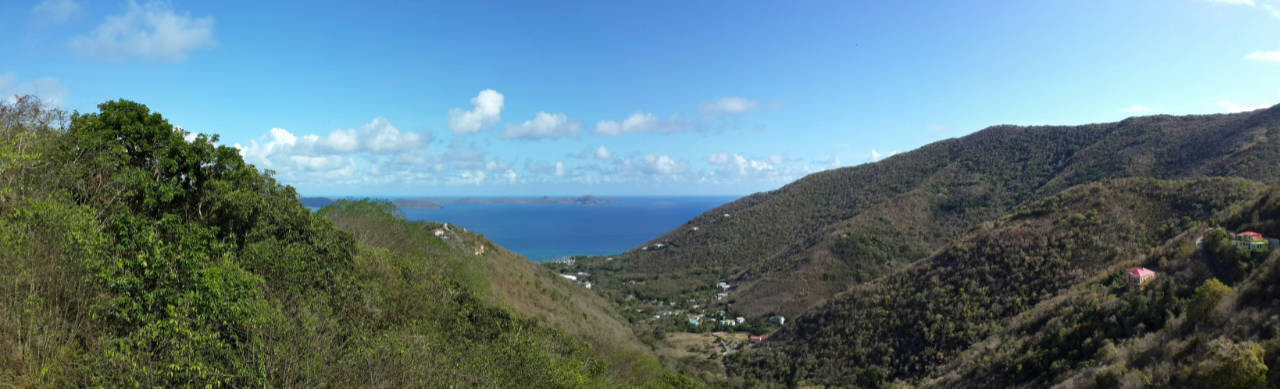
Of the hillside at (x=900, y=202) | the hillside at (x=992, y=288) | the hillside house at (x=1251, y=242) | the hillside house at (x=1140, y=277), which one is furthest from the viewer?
the hillside at (x=900, y=202)

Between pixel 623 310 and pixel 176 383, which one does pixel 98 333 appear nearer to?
pixel 176 383

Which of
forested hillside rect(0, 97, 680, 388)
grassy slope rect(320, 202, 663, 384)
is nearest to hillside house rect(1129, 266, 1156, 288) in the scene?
forested hillside rect(0, 97, 680, 388)

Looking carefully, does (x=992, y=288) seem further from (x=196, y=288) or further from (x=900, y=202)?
(x=900, y=202)

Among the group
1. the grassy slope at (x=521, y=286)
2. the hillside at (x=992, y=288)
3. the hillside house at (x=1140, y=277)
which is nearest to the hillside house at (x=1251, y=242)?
the hillside at (x=992, y=288)

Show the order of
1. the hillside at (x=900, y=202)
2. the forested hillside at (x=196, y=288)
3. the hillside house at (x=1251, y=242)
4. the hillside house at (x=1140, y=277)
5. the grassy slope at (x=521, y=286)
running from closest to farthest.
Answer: the forested hillside at (x=196, y=288), the hillside house at (x=1251, y=242), the hillside house at (x=1140, y=277), the grassy slope at (x=521, y=286), the hillside at (x=900, y=202)

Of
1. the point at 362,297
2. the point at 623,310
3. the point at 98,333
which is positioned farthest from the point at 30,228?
the point at 623,310

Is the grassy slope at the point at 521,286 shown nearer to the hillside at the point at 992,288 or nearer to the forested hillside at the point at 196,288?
the forested hillside at the point at 196,288

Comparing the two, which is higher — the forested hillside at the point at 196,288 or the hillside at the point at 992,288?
the forested hillside at the point at 196,288
